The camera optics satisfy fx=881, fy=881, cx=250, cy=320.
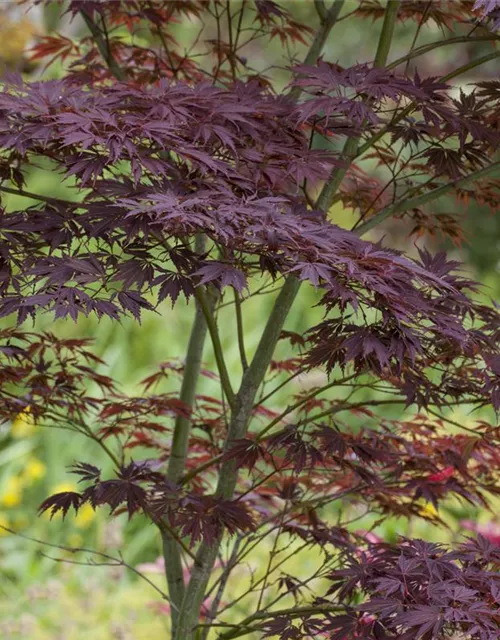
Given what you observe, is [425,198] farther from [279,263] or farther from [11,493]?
[11,493]

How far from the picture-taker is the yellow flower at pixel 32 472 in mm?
3666

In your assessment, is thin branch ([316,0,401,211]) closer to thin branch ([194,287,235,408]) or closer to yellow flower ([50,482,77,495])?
thin branch ([194,287,235,408])

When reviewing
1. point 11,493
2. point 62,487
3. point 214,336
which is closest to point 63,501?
point 214,336

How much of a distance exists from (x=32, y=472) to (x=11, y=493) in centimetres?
13

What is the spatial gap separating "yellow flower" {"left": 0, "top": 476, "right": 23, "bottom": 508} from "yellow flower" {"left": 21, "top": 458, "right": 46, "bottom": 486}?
0.11ft

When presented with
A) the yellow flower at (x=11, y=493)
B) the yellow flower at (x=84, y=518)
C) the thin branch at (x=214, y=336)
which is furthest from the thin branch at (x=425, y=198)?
the yellow flower at (x=11, y=493)

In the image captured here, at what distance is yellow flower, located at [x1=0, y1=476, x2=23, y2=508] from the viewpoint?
11.6ft

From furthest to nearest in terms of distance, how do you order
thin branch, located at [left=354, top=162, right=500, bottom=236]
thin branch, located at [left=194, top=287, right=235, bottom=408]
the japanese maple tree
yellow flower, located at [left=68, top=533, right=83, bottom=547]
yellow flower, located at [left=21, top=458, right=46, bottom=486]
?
yellow flower, located at [left=21, top=458, right=46, bottom=486]
yellow flower, located at [left=68, top=533, right=83, bottom=547]
thin branch, located at [left=354, top=162, right=500, bottom=236]
thin branch, located at [left=194, top=287, right=235, bottom=408]
the japanese maple tree

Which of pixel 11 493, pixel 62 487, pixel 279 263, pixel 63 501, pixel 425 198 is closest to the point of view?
pixel 279 263

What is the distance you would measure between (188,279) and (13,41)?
15.4 feet

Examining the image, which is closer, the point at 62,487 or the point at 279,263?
the point at 279,263

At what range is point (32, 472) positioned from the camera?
367 centimetres

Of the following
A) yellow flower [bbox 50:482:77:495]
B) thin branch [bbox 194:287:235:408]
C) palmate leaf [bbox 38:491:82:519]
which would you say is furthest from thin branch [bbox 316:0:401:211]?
yellow flower [bbox 50:482:77:495]

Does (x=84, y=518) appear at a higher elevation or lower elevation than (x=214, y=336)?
higher
